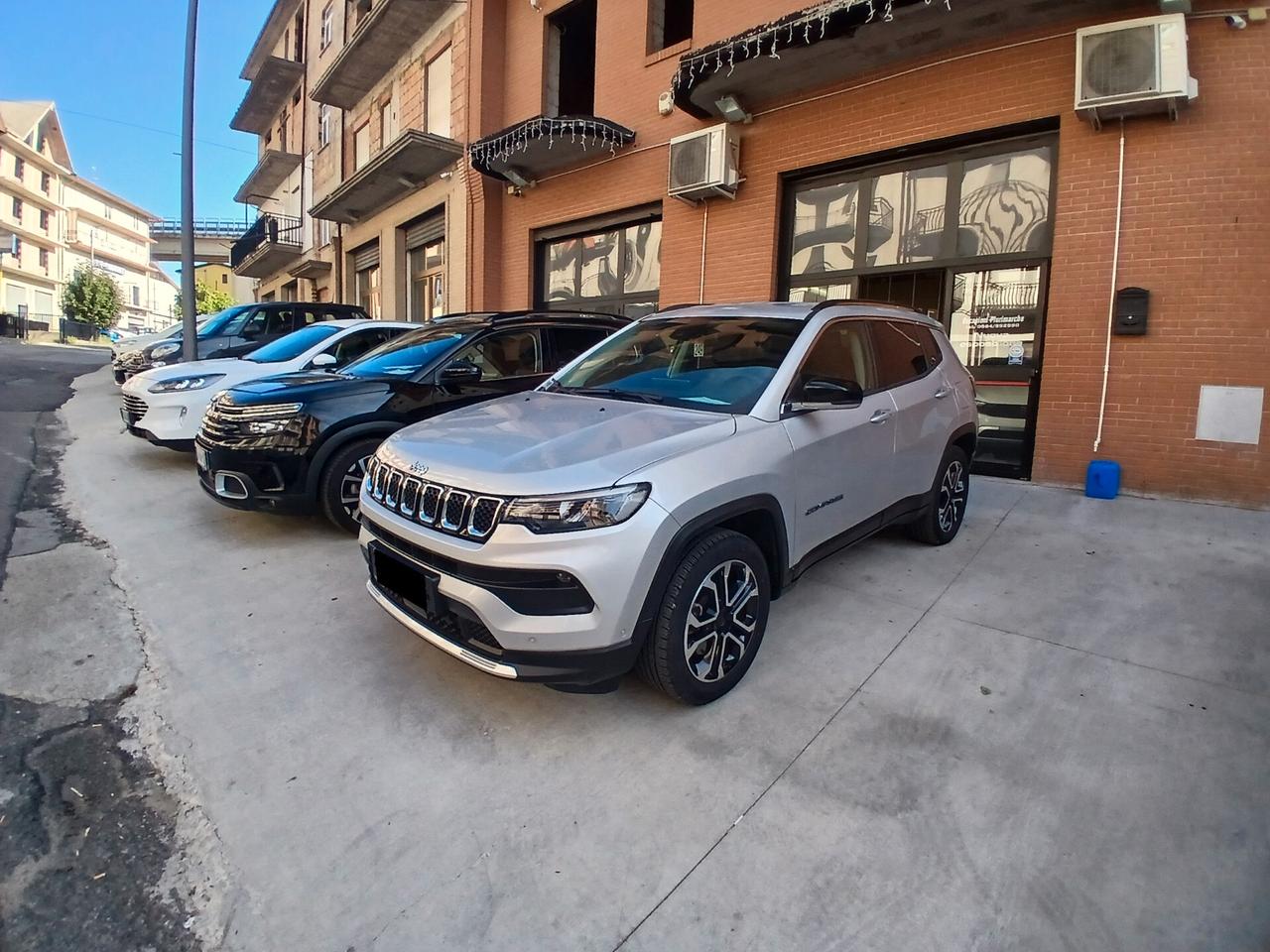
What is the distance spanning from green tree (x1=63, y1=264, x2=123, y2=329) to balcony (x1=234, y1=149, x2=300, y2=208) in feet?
81.6

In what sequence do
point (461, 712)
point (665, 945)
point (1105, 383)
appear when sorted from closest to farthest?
point (665, 945)
point (461, 712)
point (1105, 383)

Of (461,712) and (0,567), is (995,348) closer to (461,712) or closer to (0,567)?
(461,712)

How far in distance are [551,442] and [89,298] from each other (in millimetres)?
60853

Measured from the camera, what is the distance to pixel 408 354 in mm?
5520

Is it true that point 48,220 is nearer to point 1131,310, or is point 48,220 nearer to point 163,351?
point 163,351

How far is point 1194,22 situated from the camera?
19.1 feet

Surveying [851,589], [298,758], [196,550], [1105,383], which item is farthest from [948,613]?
[196,550]

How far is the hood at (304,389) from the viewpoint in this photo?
4.75 meters

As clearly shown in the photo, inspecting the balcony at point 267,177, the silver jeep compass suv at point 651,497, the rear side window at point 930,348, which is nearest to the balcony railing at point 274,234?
the balcony at point 267,177

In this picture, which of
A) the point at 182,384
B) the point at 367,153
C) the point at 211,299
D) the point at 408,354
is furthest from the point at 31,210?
the point at 408,354

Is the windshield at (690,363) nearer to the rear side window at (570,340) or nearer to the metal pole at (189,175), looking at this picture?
the rear side window at (570,340)

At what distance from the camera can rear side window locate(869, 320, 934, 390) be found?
425 cm

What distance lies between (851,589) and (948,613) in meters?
0.54

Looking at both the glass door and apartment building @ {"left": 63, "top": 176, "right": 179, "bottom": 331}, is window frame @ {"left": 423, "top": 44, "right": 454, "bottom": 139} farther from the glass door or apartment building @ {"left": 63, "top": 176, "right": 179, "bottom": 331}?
apartment building @ {"left": 63, "top": 176, "right": 179, "bottom": 331}
